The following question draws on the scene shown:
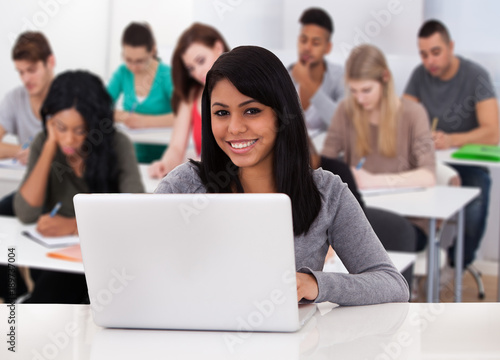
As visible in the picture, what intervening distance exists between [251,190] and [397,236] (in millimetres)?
1326

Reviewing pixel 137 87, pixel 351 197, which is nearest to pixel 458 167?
pixel 137 87

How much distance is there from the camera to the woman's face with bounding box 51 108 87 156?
2.68 m

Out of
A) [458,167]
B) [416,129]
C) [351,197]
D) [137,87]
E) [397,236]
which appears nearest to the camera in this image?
[351,197]

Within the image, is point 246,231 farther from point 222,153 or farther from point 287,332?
point 222,153

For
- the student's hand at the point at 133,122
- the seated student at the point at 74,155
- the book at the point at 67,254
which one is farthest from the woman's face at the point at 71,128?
the student's hand at the point at 133,122

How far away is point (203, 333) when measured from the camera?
3.60 feet

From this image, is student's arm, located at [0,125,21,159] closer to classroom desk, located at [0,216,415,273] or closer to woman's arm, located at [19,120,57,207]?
woman's arm, located at [19,120,57,207]

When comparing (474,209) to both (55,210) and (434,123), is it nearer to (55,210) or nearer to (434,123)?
(434,123)

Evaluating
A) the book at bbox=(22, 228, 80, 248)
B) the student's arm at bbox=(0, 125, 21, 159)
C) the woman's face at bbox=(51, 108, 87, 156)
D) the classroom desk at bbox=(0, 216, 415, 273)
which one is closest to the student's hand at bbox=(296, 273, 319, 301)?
the classroom desk at bbox=(0, 216, 415, 273)

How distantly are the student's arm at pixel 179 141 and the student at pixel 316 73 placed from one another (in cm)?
112

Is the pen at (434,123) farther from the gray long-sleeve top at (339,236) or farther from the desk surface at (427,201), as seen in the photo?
the gray long-sleeve top at (339,236)

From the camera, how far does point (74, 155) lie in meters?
2.74

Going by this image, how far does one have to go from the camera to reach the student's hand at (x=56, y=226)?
99.3 inches

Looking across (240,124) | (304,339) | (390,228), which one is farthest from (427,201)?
(304,339)
